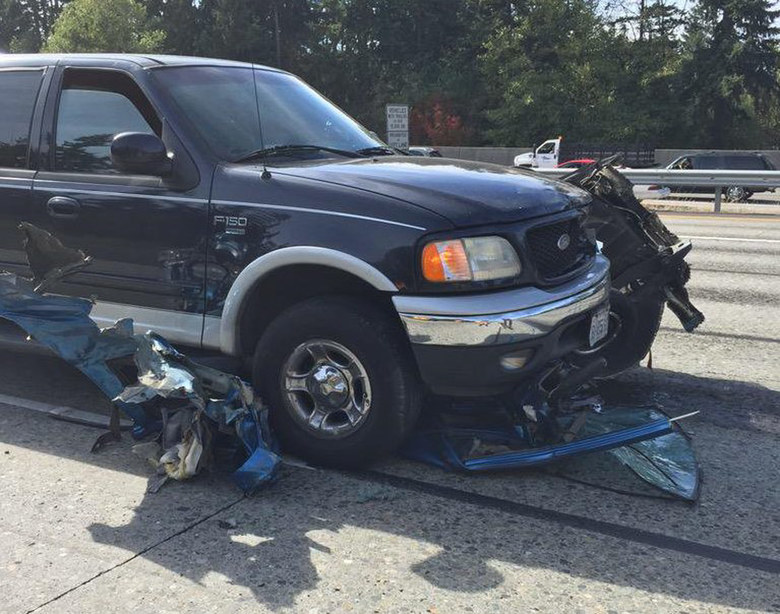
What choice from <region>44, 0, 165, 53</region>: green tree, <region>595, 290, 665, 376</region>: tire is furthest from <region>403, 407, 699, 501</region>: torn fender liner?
<region>44, 0, 165, 53</region>: green tree

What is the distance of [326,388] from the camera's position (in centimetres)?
389

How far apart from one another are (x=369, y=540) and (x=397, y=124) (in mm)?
15633

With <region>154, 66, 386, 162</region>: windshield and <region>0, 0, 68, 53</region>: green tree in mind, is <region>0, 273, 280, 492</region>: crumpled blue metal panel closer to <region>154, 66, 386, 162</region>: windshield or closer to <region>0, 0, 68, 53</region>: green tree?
<region>154, 66, 386, 162</region>: windshield

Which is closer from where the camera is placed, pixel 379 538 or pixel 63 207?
pixel 379 538

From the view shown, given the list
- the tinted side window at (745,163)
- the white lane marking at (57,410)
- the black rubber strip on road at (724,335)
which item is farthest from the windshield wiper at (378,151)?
the tinted side window at (745,163)

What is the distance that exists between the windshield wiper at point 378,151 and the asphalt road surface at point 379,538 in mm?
1796

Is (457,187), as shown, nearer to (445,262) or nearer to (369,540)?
(445,262)

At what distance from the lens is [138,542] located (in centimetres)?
333

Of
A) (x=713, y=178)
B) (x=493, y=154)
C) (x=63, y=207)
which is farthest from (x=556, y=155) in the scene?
(x=63, y=207)

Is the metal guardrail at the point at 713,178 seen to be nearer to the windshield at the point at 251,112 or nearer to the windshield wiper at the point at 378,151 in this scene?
the windshield wiper at the point at 378,151

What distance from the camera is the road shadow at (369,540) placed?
3.04 m

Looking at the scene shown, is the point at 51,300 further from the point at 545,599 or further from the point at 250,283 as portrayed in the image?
the point at 545,599

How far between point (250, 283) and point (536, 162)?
33112 millimetres

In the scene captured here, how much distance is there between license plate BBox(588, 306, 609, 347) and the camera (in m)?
4.15
